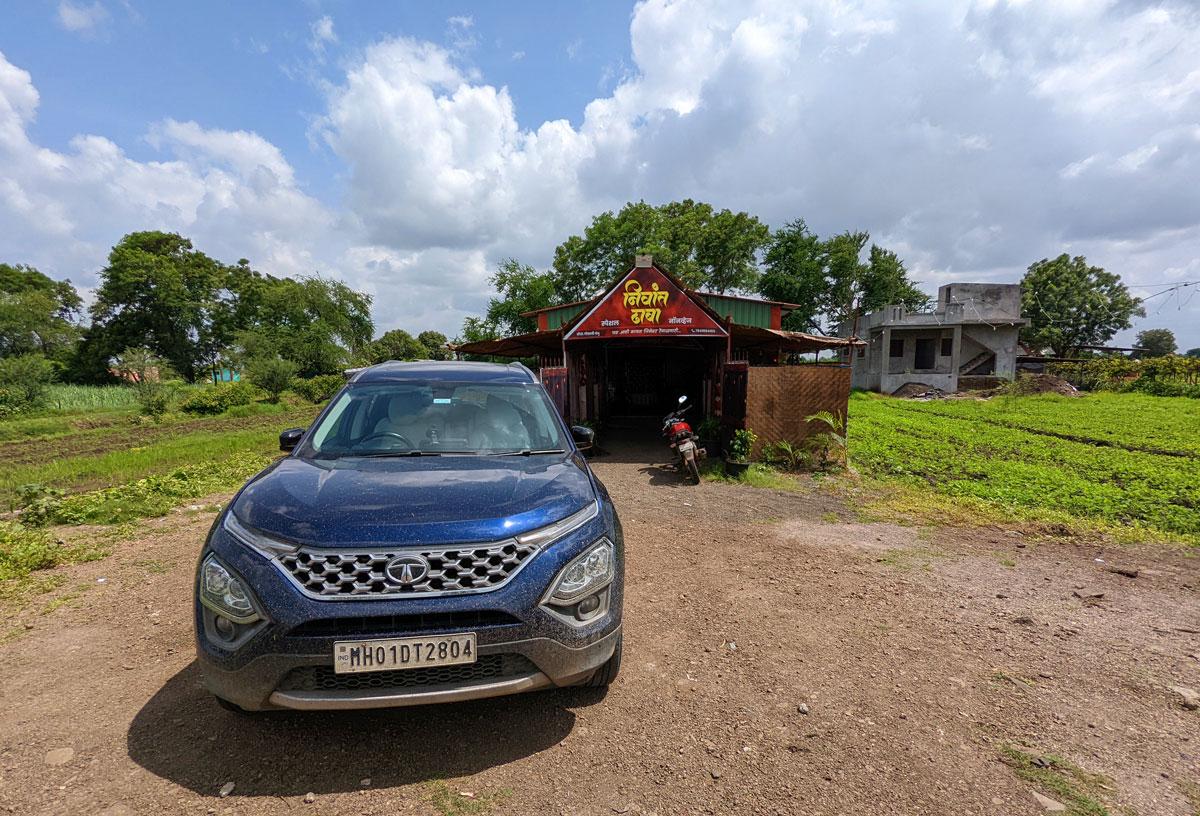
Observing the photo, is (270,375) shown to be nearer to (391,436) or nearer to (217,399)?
(217,399)

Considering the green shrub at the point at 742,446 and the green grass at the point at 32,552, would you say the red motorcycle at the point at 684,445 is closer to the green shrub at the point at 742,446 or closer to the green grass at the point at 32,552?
the green shrub at the point at 742,446

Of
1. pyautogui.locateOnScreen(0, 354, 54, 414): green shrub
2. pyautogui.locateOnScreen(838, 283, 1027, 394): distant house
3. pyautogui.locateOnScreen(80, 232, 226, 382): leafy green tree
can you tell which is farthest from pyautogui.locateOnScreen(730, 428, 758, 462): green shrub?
pyautogui.locateOnScreen(80, 232, 226, 382): leafy green tree

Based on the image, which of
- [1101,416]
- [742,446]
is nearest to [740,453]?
[742,446]

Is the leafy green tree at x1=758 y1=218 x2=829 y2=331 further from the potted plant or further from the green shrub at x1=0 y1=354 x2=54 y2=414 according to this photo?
the green shrub at x1=0 y1=354 x2=54 y2=414

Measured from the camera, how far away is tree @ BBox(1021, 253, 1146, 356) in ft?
139

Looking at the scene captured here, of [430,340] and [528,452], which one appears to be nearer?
[528,452]

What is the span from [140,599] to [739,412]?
8177 mm

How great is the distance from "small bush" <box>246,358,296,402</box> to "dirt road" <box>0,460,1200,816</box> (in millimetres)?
33901

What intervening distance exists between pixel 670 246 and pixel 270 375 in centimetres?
2812

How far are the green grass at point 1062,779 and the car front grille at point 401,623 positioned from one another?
2.36m

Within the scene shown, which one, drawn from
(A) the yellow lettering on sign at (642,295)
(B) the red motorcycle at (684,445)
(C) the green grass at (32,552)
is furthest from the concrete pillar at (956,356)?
(C) the green grass at (32,552)

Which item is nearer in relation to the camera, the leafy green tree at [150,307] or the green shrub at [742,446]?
the green shrub at [742,446]

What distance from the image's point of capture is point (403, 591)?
2.09 m

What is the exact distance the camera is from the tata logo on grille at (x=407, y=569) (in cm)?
210
